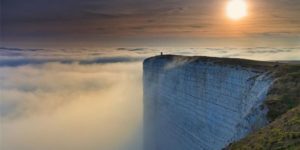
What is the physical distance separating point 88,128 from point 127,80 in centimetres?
1410

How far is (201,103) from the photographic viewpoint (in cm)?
2202

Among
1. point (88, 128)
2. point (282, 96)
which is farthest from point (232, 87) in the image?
point (88, 128)

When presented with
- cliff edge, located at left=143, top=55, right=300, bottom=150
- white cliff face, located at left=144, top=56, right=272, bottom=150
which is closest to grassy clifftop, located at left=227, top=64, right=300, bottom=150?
cliff edge, located at left=143, top=55, right=300, bottom=150

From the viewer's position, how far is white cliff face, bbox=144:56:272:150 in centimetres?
1669

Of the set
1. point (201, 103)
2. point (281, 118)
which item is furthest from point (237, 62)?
point (281, 118)

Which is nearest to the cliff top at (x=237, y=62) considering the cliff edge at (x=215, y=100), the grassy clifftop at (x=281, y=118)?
the cliff edge at (x=215, y=100)

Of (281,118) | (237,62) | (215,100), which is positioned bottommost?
(215,100)

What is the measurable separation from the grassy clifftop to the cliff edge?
2cm

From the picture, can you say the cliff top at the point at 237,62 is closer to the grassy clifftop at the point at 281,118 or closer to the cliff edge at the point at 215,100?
the cliff edge at the point at 215,100

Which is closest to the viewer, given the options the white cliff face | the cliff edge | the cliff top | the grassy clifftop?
the grassy clifftop

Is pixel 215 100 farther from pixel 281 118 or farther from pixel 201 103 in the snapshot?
pixel 281 118

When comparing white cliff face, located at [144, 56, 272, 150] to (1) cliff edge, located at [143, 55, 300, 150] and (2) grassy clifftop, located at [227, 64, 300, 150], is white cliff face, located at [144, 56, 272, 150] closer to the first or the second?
(1) cliff edge, located at [143, 55, 300, 150]

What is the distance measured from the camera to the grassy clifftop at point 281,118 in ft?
31.7

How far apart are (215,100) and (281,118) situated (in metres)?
8.97
